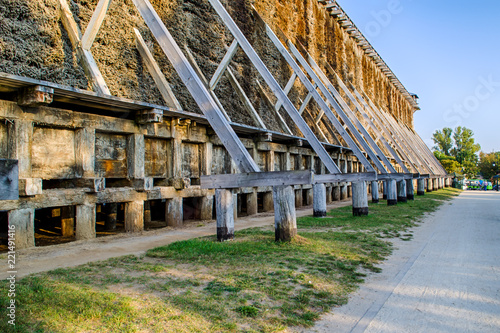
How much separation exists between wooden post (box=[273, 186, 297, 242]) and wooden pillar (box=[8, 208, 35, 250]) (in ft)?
16.5

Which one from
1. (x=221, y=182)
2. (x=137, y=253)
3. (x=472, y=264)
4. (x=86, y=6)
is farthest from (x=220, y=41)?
(x=472, y=264)

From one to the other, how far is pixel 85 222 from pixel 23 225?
1.43 meters

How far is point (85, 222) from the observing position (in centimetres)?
855

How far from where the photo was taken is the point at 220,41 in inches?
680

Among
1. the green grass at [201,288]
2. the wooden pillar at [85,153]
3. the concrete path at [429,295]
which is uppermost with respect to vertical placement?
the wooden pillar at [85,153]

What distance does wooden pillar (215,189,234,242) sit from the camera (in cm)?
756

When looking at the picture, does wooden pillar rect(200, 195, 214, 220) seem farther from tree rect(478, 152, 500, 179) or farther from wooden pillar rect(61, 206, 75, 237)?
tree rect(478, 152, 500, 179)

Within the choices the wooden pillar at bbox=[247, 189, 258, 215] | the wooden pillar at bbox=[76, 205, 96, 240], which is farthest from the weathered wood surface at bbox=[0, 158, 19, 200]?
the wooden pillar at bbox=[247, 189, 258, 215]

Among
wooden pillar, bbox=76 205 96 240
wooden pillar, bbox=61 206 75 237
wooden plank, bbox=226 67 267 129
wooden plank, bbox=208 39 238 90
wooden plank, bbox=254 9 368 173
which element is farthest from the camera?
wooden plank, bbox=226 67 267 129

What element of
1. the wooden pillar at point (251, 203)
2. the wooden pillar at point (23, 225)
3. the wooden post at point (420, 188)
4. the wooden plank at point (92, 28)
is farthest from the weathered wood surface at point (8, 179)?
the wooden post at point (420, 188)

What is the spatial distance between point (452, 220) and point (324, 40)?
19.0m

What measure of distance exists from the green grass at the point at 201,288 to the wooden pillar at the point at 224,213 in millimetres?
367

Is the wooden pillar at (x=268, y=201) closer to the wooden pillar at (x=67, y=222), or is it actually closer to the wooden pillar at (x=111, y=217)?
the wooden pillar at (x=111, y=217)

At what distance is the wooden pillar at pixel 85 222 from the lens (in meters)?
8.48
